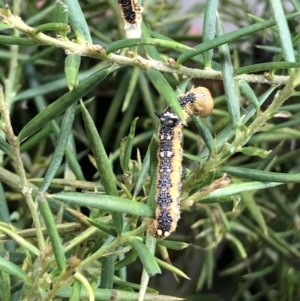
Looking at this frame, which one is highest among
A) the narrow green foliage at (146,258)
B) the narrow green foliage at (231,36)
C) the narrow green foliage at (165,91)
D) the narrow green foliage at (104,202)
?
the narrow green foliage at (231,36)

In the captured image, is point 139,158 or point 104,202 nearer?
point 104,202

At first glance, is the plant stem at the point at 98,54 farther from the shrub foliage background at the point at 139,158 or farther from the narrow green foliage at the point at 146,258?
the narrow green foliage at the point at 146,258

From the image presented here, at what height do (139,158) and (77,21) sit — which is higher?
(77,21)

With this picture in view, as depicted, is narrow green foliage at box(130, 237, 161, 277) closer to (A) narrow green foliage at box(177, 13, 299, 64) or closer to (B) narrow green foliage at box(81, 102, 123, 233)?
(B) narrow green foliage at box(81, 102, 123, 233)

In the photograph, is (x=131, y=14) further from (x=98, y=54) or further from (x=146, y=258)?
(x=146, y=258)

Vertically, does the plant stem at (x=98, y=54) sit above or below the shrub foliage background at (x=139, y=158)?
above

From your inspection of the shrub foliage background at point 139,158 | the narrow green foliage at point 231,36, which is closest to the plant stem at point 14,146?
the shrub foliage background at point 139,158

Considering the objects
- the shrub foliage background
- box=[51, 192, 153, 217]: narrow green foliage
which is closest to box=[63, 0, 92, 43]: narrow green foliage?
the shrub foliage background

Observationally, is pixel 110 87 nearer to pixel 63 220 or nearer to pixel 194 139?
pixel 194 139

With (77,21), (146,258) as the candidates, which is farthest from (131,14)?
(146,258)
